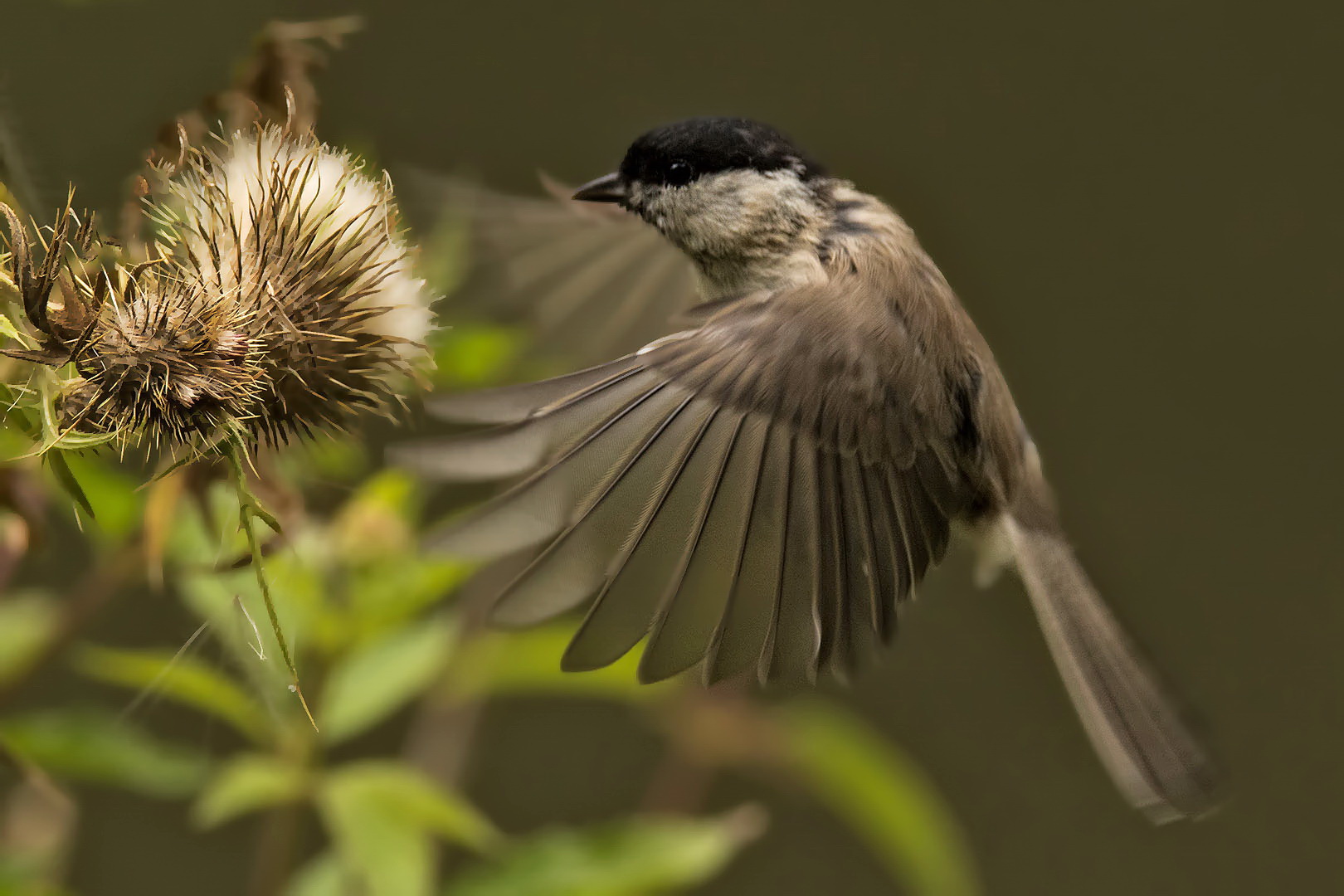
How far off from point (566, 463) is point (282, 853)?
48cm

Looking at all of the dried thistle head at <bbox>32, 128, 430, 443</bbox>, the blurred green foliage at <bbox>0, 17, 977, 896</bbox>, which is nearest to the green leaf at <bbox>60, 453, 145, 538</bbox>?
the blurred green foliage at <bbox>0, 17, 977, 896</bbox>

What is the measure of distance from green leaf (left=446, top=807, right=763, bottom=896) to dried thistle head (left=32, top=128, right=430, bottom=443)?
599mm

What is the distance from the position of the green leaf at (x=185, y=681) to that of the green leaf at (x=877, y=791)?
0.87 meters

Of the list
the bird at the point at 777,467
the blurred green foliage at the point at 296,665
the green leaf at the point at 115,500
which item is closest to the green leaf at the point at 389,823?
the blurred green foliage at the point at 296,665

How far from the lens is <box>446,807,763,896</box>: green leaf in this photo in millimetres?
1430

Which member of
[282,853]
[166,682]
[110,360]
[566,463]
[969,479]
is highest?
[110,360]

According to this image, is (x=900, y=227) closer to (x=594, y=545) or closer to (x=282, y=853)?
(x=594, y=545)

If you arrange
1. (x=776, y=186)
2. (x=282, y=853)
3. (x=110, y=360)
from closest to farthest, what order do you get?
(x=110, y=360) → (x=282, y=853) → (x=776, y=186)

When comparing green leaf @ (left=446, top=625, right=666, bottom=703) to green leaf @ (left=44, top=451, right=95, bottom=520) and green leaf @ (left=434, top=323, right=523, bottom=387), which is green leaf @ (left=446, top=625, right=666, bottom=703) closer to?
green leaf @ (left=434, top=323, right=523, bottom=387)

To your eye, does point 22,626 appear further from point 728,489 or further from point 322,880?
point 728,489

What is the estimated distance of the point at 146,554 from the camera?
1.18 meters

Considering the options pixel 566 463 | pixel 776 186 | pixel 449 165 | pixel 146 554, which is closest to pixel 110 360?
pixel 146 554

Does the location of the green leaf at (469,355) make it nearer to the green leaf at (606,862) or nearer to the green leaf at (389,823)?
the green leaf at (389,823)

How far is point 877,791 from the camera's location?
1910mm
